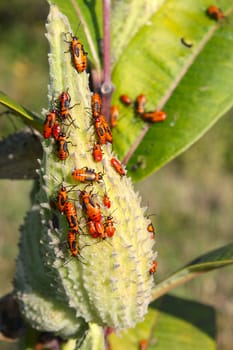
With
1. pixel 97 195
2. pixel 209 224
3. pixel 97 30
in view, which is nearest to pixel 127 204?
pixel 97 195

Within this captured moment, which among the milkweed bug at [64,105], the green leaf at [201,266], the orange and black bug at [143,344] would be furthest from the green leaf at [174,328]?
the milkweed bug at [64,105]

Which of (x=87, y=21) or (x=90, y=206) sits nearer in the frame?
(x=90, y=206)

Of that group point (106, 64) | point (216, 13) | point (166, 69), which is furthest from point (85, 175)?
point (216, 13)

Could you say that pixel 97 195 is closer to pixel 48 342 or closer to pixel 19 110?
pixel 19 110

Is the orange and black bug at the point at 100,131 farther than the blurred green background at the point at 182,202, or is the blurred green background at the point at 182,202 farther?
the blurred green background at the point at 182,202

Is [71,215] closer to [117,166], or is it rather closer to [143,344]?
[117,166]

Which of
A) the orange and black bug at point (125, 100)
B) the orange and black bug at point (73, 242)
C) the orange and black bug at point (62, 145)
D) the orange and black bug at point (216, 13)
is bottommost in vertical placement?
the orange and black bug at point (73, 242)

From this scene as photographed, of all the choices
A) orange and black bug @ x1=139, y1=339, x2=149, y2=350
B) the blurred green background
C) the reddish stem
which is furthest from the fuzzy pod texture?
the blurred green background

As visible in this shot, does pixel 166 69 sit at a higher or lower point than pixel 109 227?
higher

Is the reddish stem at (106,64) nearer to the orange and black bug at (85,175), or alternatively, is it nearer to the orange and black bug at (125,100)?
the orange and black bug at (125,100)
